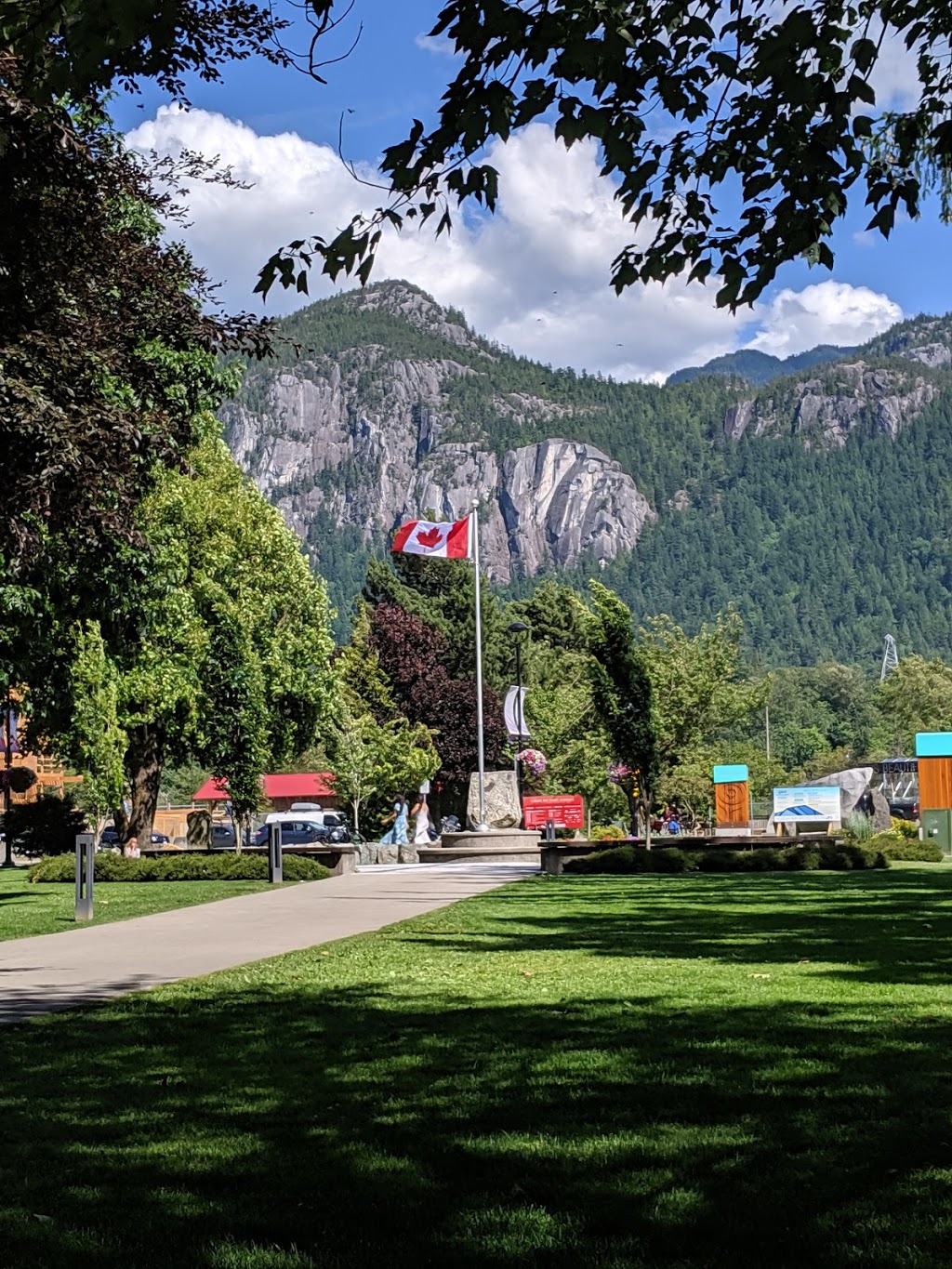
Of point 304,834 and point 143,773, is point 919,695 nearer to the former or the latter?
point 304,834

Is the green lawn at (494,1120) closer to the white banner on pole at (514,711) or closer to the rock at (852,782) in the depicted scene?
the white banner on pole at (514,711)

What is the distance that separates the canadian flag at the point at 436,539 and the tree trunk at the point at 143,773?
960 centimetres

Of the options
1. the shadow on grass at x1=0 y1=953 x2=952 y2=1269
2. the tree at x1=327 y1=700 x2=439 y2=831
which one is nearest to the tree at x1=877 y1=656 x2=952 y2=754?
the tree at x1=327 y1=700 x2=439 y2=831

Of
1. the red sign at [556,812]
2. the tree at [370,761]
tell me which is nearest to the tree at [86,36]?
the red sign at [556,812]

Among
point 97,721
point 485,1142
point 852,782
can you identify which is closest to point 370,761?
point 97,721

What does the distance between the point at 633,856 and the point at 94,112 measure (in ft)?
53.7

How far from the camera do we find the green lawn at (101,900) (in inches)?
666

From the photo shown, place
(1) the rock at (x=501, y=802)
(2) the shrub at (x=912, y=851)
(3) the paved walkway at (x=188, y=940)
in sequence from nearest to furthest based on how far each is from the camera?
(3) the paved walkway at (x=188, y=940) → (2) the shrub at (x=912, y=851) → (1) the rock at (x=501, y=802)

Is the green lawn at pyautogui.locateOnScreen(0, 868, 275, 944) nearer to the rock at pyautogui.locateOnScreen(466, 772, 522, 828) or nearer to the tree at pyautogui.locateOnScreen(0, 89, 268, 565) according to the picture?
the tree at pyautogui.locateOnScreen(0, 89, 268, 565)

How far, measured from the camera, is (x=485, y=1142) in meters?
5.16

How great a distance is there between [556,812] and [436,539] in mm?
10485

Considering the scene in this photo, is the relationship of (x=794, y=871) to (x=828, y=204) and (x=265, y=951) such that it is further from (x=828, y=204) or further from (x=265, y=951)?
(x=828, y=204)

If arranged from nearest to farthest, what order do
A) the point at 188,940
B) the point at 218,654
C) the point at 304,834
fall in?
the point at 188,940 < the point at 218,654 < the point at 304,834

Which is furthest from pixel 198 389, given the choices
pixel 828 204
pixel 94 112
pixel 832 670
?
pixel 832 670
